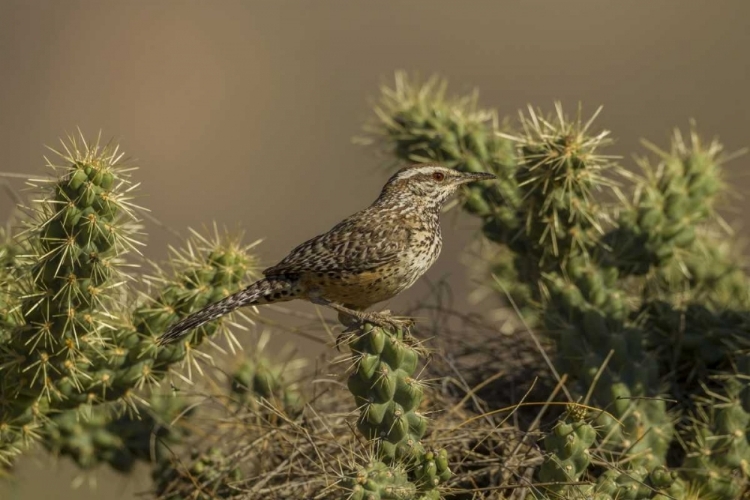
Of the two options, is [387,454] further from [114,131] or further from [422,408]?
[114,131]

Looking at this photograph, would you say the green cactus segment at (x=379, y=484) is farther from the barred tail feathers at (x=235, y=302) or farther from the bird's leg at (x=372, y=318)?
the barred tail feathers at (x=235, y=302)

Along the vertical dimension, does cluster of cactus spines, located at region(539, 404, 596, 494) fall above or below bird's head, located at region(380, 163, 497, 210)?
below

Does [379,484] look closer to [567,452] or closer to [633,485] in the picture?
[567,452]

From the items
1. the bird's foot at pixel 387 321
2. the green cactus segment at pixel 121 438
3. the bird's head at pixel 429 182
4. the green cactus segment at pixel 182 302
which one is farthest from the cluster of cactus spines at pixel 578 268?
the green cactus segment at pixel 121 438

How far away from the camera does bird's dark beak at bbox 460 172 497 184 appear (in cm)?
465

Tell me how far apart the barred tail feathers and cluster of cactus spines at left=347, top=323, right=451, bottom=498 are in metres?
0.57

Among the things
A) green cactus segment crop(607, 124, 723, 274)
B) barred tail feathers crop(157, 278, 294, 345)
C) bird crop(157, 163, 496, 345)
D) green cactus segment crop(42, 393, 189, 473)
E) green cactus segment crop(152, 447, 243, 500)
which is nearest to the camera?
barred tail feathers crop(157, 278, 294, 345)

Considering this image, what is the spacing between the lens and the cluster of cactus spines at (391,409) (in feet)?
11.5

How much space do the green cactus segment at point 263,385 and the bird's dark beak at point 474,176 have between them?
1.08 meters

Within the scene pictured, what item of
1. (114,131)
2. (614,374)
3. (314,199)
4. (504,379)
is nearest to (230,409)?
(504,379)

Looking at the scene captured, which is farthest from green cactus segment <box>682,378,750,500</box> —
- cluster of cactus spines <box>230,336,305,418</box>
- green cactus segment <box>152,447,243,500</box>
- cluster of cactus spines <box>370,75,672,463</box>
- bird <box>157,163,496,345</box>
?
green cactus segment <box>152,447,243,500</box>

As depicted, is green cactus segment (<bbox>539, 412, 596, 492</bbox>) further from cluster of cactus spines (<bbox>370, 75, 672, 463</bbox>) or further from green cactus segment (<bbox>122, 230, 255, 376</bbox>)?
green cactus segment (<bbox>122, 230, 255, 376</bbox>)

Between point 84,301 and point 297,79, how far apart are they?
14.8 m

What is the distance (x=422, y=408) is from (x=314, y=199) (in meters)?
11.3
